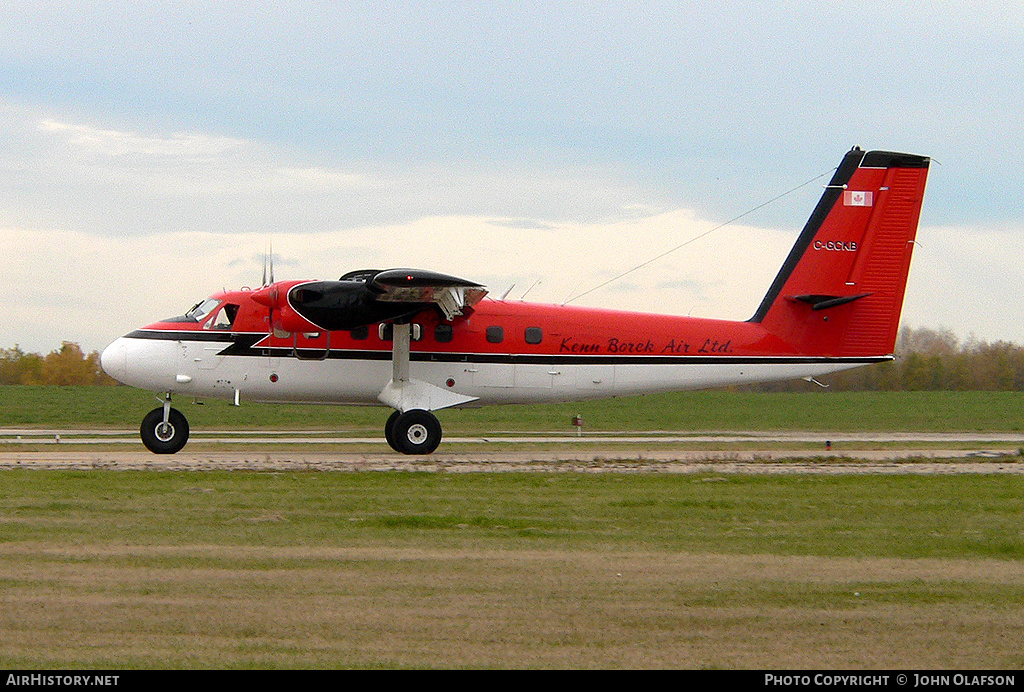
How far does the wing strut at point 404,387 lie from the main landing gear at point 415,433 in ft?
0.73

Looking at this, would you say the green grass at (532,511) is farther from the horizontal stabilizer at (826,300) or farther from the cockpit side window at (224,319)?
the horizontal stabilizer at (826,300)

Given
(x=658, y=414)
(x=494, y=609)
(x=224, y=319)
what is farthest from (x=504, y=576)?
(x=658, y=414)

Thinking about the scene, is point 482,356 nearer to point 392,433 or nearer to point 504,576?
point 392,433

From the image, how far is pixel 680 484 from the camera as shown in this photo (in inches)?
658

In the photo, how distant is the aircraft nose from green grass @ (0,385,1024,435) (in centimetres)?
1039

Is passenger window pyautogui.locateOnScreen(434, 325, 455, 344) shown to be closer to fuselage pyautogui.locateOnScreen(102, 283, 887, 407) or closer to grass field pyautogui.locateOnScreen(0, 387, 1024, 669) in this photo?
fuselage pyautogui.locateOnScreen(102, 283, 887, 407)

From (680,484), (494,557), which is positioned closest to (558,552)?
(494,557)

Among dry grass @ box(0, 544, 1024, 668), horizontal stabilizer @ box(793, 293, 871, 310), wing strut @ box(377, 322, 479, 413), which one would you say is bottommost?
dry grass @ box(0, 544, 1024, 668)

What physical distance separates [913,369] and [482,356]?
72.9ft

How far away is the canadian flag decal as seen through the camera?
2419 cm

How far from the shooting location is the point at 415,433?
73.3ft

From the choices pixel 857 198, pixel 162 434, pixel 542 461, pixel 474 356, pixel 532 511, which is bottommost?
pixel 532 511

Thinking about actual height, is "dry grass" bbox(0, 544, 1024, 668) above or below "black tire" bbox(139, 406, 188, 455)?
below

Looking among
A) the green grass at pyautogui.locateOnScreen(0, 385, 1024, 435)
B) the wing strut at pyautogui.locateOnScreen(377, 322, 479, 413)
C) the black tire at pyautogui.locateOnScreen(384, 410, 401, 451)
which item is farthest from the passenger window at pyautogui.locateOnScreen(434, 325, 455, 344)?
the green grass at pyautogui.locateOnScreen(0, 385, 1024, 435)
